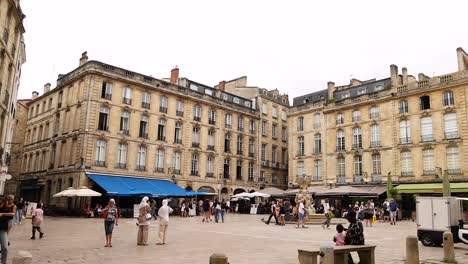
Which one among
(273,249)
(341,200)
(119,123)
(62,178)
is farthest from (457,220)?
(62,178)

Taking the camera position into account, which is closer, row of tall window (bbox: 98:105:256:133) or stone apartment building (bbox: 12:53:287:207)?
stone apartment building (bbox: 12:53:287:207)

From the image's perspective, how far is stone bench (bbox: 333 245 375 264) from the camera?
290 inches

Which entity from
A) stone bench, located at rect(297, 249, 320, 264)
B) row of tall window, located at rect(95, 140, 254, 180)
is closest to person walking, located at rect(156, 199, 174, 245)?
stone bench, located at rect(297, 249, 320, 264)

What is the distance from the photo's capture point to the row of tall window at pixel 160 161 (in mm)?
30641

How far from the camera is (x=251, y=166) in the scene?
139 ft

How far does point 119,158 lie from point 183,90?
8935mm

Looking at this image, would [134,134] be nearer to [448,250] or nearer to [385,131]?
[385,131]

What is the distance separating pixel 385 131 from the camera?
34844mm

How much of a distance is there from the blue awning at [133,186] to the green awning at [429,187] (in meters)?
17.4

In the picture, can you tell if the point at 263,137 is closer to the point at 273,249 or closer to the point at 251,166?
the point at 251,166

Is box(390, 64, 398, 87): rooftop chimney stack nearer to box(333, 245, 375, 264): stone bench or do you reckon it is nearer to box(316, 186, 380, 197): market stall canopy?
box(316, 186, 380, 197): market stall canopy

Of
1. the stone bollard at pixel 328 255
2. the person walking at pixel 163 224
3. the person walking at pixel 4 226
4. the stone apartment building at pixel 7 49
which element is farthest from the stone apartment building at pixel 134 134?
the stone bollard at pixel 328 255

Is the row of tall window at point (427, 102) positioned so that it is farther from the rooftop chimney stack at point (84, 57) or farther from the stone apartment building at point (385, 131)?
the rooftop chimney stack at point (84, 57)

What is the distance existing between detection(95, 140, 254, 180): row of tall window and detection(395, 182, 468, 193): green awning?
15784 millimetres
